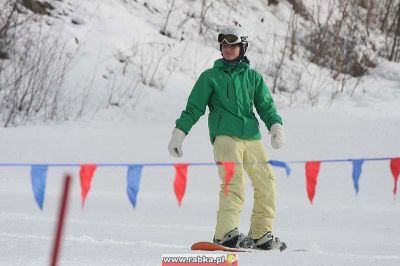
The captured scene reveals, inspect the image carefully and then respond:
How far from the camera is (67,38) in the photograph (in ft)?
34.4

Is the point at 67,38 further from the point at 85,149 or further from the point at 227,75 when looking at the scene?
the point at 227,75

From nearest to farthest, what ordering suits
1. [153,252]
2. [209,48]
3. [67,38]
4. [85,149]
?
[153,252] < [85,149] < [67,38] < [209,48]

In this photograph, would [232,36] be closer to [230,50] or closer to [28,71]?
[230,50]

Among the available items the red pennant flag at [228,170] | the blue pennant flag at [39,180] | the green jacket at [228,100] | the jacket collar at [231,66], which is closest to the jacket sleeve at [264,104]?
the green jacket at [228,100]

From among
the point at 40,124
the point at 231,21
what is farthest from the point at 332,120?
the point at 231,21

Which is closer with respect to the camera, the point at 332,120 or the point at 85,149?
the point at 85,149

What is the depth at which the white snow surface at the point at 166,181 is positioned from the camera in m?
4.22

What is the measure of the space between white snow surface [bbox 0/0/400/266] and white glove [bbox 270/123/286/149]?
57 cm

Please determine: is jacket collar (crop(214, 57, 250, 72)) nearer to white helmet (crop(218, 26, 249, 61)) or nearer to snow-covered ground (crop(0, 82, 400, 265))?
white helmet (crop(218, 26, 249, 61))

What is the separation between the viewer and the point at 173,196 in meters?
6.67

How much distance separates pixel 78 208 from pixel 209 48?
6260 millimetres

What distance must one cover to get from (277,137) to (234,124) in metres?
0.24

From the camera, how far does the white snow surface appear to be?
4219 millimetres

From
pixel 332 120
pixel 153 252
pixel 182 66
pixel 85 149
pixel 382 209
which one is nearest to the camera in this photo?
pixel 153 252
